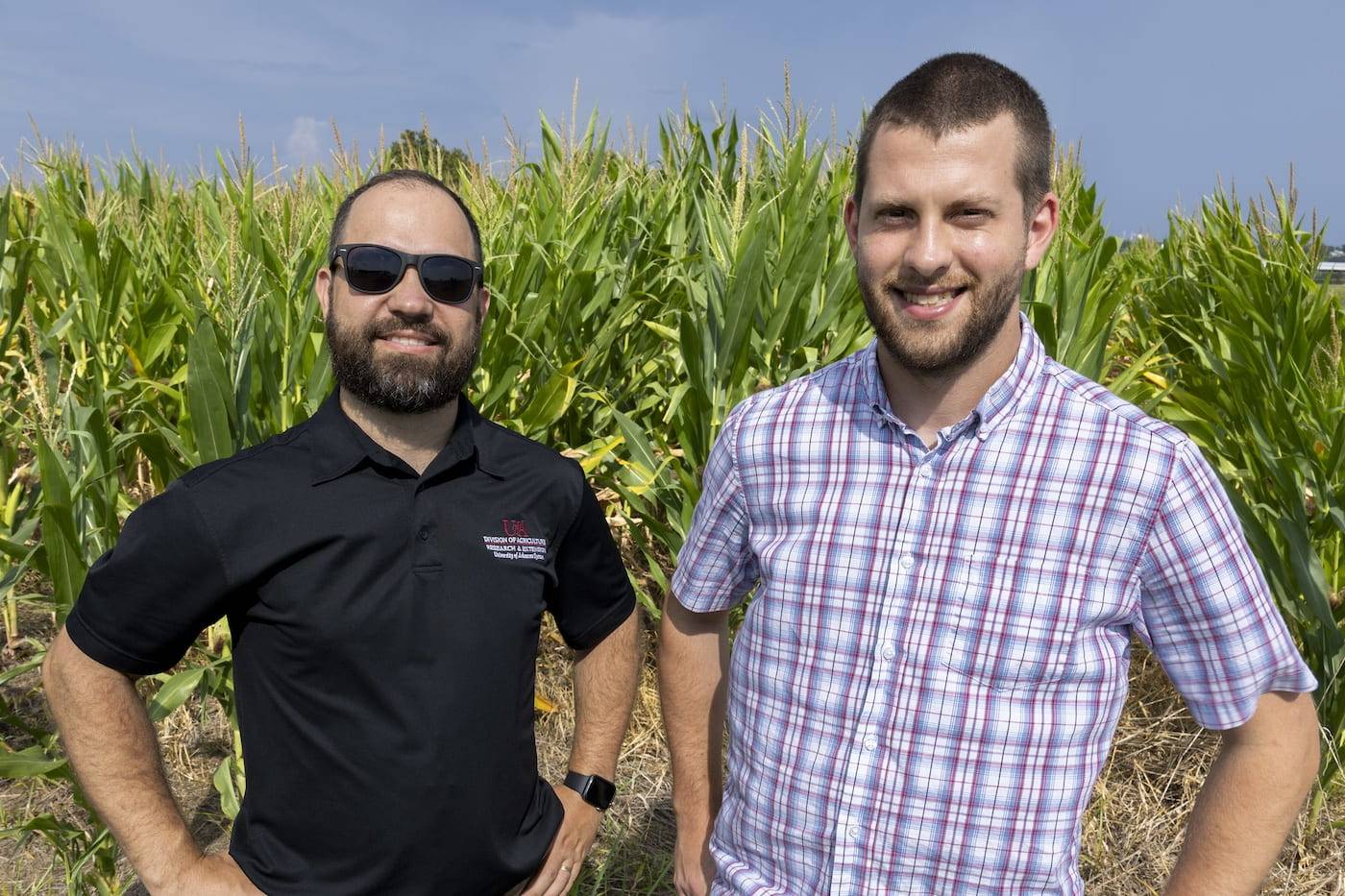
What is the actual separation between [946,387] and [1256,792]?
685 mm

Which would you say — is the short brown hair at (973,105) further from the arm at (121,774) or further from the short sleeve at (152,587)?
the arm at (121,774)

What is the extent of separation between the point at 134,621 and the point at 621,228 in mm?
3468

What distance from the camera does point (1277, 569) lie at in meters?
3.04

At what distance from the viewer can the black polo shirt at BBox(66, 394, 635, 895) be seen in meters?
1.59

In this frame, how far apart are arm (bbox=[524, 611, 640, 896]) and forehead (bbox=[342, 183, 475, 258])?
0.83 m

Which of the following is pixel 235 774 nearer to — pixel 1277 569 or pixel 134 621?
pixel 134 621

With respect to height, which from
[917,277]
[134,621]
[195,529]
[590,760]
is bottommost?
[590,760]

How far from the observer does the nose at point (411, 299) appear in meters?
1.76

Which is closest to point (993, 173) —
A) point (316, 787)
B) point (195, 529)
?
point (195, 529)

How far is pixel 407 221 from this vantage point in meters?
1.80

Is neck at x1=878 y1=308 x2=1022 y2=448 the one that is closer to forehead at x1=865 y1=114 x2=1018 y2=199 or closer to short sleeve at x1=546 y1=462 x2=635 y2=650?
forehead at x1=865 y1=114 x2=1018 y2=199

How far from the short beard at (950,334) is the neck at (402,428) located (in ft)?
2.59

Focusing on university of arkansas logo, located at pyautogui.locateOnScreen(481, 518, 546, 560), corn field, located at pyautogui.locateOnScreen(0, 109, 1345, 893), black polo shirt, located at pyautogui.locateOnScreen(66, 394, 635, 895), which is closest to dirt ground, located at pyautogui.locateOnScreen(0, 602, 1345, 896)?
corn field, located at pyautogui.locateOnScreen(0, 109, 1345, 893)

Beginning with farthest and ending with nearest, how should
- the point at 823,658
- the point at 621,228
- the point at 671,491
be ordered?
the point at 621,228 → the point at 671,491 → the point at 823,658
